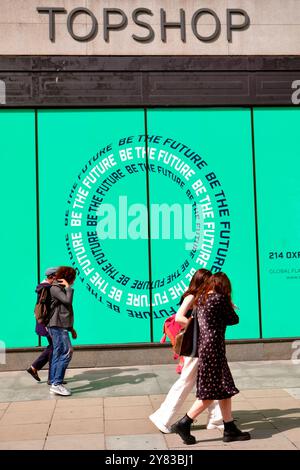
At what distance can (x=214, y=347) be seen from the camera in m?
5.66

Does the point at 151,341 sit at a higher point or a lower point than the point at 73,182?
lower

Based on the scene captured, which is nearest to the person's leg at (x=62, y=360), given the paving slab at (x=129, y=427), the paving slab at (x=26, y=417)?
the paving slab at (x=26, y=417)

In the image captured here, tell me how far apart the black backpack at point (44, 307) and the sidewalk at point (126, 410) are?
1.06m

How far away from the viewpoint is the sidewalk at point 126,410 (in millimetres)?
5629

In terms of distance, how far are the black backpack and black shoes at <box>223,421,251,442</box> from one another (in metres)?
3.26

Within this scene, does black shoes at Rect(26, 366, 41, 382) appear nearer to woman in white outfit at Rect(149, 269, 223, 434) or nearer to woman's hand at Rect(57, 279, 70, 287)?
woman's hand at Rect(57, 279, 70, 287)

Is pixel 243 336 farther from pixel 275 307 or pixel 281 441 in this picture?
pixel 281 441

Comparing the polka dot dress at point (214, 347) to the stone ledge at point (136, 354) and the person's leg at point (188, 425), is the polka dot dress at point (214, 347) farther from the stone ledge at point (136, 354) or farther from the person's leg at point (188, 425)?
the stone ledge at point (136, 354)

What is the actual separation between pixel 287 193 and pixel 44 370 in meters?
5.31

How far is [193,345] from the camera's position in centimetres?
586

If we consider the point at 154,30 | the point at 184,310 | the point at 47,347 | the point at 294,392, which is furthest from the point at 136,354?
A: the point at 154,30

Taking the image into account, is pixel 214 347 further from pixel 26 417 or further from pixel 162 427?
pixel 26 417

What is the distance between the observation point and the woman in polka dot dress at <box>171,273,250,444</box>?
18.3 feet
